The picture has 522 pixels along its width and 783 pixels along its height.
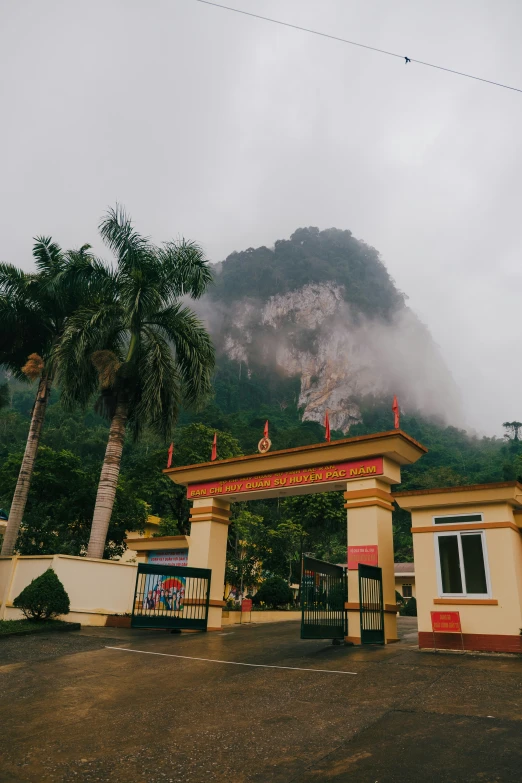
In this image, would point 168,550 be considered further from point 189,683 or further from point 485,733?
point 485,733

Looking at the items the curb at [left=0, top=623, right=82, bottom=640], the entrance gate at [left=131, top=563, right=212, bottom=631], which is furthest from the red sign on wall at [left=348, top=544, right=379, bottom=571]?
the curb at [left=0, top=623, right=82, bottom=640]

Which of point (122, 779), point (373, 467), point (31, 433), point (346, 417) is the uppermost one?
point (346, 417)

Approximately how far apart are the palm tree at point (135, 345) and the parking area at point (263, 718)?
9.92 meters

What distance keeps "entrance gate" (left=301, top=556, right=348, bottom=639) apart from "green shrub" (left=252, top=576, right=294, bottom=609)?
14.8 meters

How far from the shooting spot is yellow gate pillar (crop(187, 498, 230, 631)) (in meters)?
17.8

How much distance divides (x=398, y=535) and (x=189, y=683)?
60.0 meters

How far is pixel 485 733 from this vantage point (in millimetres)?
5324

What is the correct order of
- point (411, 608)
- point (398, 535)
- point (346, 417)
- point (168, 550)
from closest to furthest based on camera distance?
point (168, 550) < point (411, 608) < point (398, 535) < point (346, 417)

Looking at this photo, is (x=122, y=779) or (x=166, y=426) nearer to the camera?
(x=122, y=779)

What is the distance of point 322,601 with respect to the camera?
12.8 m

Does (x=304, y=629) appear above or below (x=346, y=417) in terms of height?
below

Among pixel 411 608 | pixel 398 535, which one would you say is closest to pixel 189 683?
pixel 411 608

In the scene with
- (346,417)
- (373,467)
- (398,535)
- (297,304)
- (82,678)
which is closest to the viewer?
(82,678)

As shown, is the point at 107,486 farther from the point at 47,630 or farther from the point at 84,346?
the point at 47,630
